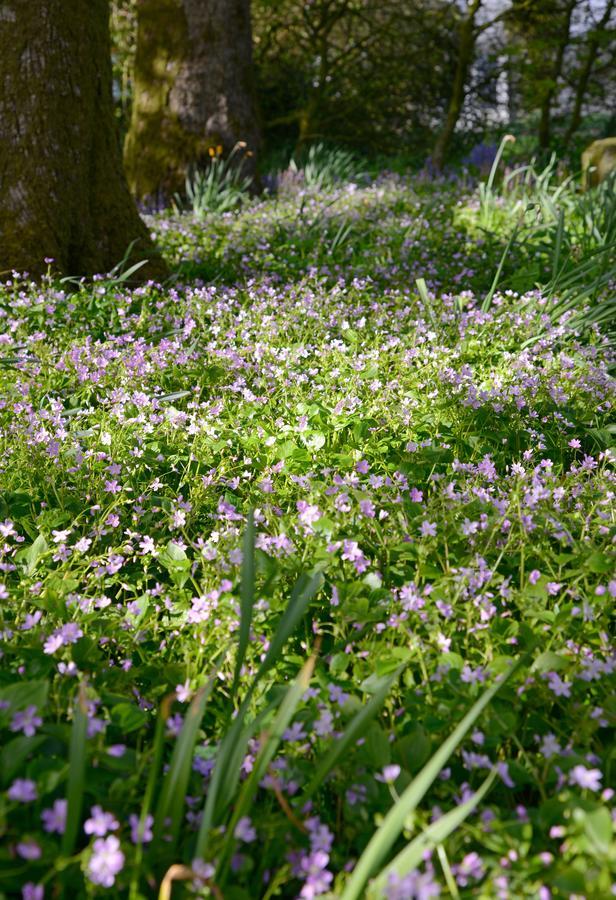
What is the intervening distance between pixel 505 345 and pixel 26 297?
2.64 meters

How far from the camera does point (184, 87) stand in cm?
741

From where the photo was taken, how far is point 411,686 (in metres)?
1.63

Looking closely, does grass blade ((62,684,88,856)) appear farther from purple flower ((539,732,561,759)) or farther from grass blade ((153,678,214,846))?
purple flower ((539,732,561,759))

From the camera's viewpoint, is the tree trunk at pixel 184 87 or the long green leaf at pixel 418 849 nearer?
the long green leaf at pixel 418 849

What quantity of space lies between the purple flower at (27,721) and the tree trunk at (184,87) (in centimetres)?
694

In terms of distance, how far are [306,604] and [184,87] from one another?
7284mm

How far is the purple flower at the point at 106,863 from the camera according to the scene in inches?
43.6

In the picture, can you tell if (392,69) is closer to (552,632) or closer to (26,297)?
(26,297)

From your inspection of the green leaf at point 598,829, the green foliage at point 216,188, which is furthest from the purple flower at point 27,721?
the green foliage at point 216,188

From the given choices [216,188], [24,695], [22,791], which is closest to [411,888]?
[22,791]

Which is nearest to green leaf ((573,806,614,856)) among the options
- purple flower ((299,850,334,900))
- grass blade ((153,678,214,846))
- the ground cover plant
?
the ground cover plant

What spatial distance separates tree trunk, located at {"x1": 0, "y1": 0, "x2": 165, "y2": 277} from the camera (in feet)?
13.4

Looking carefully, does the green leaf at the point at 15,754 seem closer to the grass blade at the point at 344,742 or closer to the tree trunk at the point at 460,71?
the grass blade at the point at 344,742

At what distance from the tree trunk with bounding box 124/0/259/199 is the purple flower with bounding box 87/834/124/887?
723 centimetres
